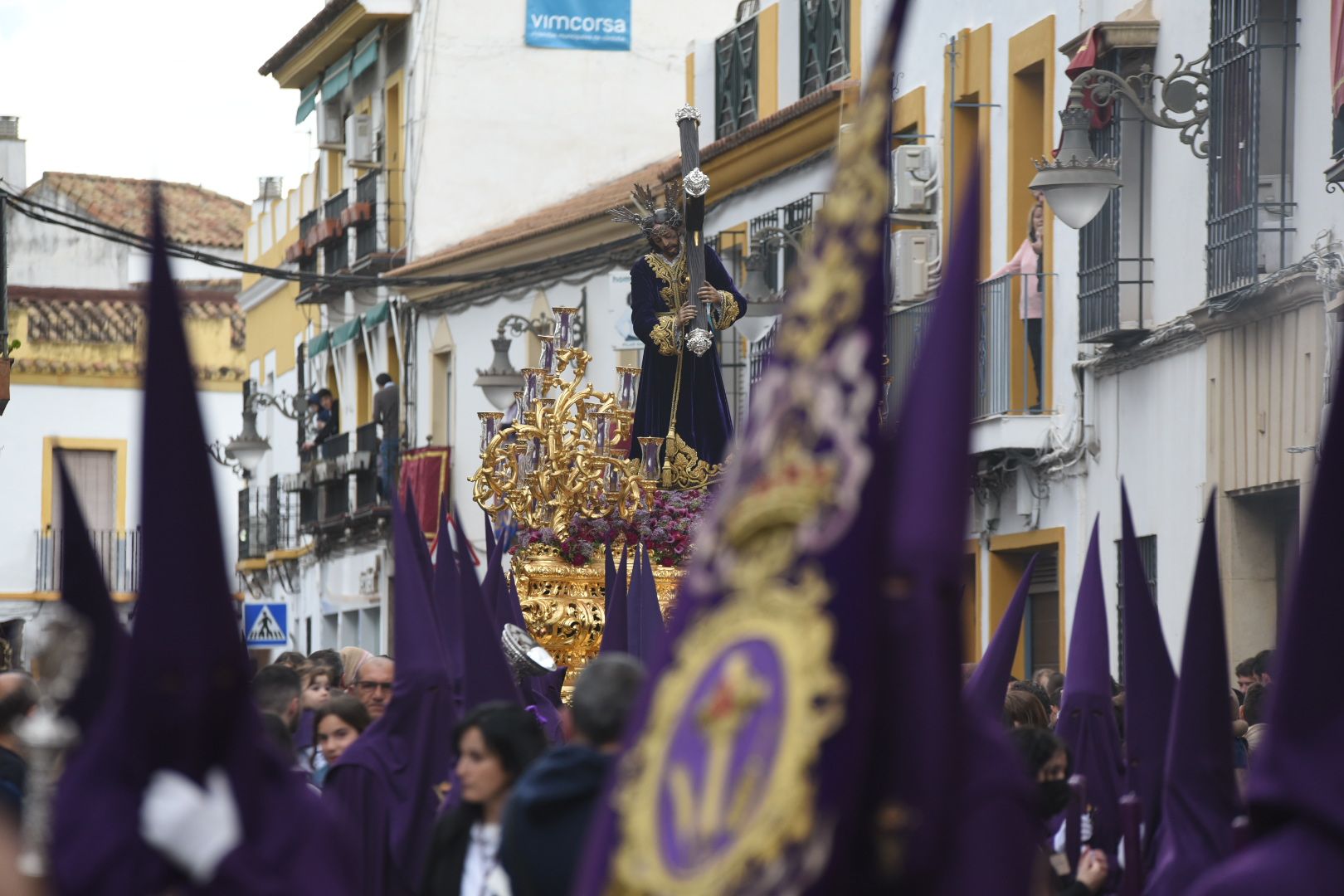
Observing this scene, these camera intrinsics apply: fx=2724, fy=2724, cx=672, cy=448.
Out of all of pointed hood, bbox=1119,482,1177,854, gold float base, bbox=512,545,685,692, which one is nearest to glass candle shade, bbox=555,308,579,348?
gold float base, bbox=512,545,685,692

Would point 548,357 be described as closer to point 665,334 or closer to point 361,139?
point 665,334

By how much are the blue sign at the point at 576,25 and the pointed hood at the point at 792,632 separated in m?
30.2

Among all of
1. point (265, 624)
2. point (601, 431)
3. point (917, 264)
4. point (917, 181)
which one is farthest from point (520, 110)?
point (601, 431)

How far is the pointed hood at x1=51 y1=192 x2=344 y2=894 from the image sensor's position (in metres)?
4.22

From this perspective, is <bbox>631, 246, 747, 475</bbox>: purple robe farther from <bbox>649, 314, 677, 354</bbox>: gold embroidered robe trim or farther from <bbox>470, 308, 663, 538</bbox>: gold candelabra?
<bbox>470, 308, 663, 538</bbox>: gold candelabra

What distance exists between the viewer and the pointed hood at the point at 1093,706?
25.9 feet

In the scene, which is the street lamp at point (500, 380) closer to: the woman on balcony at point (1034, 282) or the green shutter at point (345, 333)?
the woman on balcony at point (1034, 282)

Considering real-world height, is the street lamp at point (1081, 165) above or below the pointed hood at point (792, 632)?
above

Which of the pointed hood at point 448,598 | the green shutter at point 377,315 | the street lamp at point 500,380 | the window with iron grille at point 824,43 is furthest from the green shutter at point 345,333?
the pointed hood at point 448,598

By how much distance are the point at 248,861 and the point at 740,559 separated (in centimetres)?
98

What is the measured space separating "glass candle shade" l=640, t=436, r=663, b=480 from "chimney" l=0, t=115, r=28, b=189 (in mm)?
39173

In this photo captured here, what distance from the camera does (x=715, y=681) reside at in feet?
12.4

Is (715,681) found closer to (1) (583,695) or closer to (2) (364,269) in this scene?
(1) (583,695)

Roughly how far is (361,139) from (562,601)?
79.9 ft
